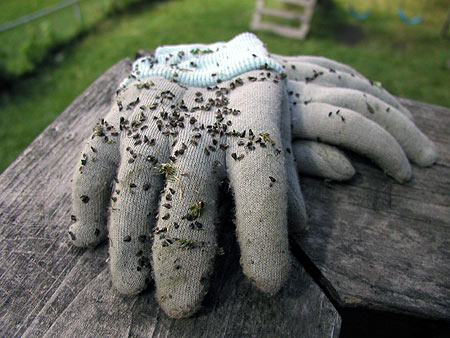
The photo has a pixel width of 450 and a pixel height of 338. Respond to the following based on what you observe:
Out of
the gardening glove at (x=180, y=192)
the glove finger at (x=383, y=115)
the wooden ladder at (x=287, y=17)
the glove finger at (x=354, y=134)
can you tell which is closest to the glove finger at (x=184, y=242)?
the gardening glove at (x=180, y=192)

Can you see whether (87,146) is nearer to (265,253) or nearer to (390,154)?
(265,253)

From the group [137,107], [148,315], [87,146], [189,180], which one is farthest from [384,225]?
[87,146]

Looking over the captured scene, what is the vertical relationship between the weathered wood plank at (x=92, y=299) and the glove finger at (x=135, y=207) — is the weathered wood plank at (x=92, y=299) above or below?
below

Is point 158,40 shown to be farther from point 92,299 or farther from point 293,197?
point 92,299

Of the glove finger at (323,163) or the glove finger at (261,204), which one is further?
the glove finger at (323,163)

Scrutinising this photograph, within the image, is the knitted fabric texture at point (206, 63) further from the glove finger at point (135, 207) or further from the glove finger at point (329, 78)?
the glove finger at point (135, 207)

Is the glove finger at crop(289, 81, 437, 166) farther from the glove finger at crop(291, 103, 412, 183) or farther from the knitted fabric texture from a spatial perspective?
the knitted fabric texture

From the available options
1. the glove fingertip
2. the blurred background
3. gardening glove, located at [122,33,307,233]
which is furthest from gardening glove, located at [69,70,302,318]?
the blurred background

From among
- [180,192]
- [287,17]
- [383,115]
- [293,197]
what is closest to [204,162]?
[180,192]

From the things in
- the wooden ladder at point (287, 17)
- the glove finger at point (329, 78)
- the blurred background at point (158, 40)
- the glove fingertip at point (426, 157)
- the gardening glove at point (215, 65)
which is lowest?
the blurred background at point (158, 40)
